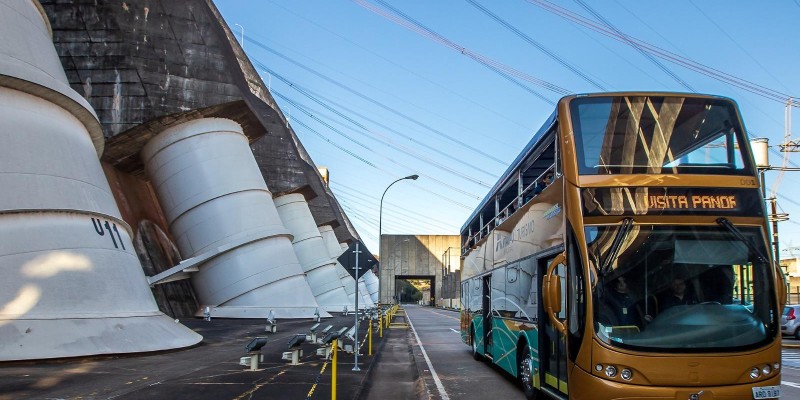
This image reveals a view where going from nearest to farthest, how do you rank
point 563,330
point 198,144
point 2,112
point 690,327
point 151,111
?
point 690,327 → point 563,330 → point 2,112 → point 151,111 → point 198,144

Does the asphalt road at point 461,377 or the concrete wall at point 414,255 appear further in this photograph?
the concrete wall at point 414,255

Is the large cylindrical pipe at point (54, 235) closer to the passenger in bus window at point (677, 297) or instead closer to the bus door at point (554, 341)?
the bus door at point (554, 341)

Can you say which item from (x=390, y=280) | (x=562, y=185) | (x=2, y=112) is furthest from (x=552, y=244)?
(x=390, y=280)

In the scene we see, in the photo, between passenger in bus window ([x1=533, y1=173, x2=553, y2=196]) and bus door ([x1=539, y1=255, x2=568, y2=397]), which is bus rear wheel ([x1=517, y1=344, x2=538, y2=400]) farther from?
passenger in bus window ([x1=533, y1=173, x2=553, y2=196])

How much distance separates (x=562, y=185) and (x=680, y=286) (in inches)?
75.1

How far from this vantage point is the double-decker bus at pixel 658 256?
685cm

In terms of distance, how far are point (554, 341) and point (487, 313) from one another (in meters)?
6.06

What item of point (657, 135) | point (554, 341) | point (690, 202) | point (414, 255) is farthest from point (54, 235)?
point (414, 255)

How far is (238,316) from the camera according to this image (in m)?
32.6

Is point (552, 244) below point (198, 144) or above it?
below

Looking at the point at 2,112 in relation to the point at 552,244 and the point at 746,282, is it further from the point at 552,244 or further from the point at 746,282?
the point at 746,282

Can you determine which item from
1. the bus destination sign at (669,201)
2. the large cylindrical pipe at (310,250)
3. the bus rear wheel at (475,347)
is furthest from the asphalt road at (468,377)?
the large cylindrical pipe at (310,250)

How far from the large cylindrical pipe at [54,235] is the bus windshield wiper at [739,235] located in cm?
1326

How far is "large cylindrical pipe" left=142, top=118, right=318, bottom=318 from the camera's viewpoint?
3234cm
